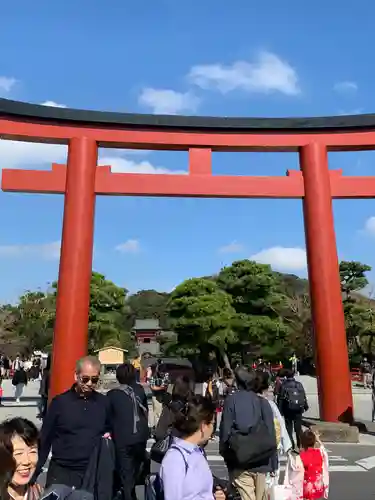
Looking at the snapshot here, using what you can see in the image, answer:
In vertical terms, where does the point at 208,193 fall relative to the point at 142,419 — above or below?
above

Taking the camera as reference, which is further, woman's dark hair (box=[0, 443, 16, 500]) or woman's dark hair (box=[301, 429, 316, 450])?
woman's dark hair (box=[301, 429, 316, 450])

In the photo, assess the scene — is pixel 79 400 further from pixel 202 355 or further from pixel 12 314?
pixel 12 314

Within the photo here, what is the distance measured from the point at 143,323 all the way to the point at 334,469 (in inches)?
1791

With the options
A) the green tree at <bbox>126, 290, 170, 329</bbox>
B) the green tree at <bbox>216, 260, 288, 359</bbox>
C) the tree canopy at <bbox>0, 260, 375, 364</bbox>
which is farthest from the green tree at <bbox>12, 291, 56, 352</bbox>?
the green tree at <bbox>126, 290, 170, 329</bbox>

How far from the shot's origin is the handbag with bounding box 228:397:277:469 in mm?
3609

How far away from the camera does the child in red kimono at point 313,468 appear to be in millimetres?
4496

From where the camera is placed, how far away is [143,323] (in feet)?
170

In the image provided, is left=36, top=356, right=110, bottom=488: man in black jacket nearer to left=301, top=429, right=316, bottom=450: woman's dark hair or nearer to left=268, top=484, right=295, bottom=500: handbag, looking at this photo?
left=268, top=484, right=295, bottom=500: handbag

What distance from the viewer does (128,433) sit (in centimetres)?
424

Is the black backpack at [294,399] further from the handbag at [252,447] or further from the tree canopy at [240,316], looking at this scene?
the tree canopy at [240,316]

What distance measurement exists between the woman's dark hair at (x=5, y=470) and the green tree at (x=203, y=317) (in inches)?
1267

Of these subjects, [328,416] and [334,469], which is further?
[328,416]

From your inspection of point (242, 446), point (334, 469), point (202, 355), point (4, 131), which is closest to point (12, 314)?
point (202, 355)

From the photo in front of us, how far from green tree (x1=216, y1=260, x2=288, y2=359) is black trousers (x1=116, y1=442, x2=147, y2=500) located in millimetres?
29633
